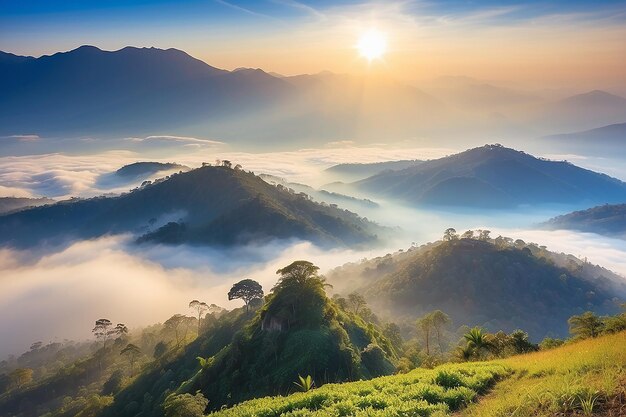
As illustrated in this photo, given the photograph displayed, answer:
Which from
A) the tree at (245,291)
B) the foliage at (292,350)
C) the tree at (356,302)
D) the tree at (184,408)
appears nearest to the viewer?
the tree at (184,408)

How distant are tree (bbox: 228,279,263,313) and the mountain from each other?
69631mm

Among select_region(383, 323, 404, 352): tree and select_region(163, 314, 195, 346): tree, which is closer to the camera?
select_region(383, 323, 404, 352): tree

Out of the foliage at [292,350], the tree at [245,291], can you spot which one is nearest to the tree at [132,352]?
A: the tree at [245,291]

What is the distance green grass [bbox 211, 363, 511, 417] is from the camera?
1419 centimetres

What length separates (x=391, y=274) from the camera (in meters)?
177

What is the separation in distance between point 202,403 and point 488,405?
30.2 metres

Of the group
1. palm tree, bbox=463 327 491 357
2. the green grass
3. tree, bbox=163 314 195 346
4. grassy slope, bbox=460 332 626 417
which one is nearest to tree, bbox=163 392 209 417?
the green grass

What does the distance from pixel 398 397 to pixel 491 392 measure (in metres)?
3.98

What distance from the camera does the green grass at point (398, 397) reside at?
14.2m

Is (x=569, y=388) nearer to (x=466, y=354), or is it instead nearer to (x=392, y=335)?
(x=466, y=354)

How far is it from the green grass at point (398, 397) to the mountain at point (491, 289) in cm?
12835

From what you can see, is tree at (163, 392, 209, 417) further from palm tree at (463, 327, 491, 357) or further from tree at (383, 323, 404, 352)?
tree at (383, 323, 404, 352)

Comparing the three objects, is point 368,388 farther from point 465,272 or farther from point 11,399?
point 465,272

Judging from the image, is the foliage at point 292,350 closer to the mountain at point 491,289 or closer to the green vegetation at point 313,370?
the green vegetation at point 313,370
